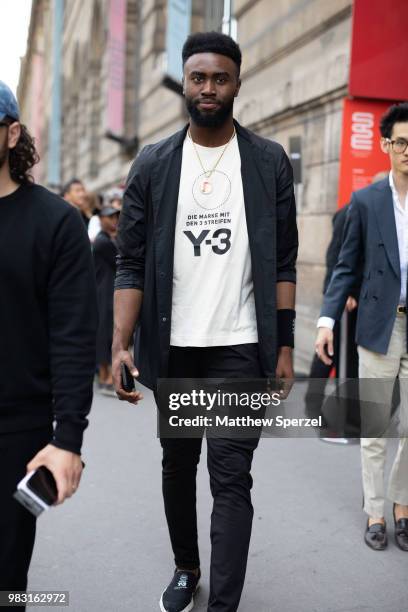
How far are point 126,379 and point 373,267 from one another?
1.49 metres

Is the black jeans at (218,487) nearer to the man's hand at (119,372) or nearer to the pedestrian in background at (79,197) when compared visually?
the man's hand at (119,372)

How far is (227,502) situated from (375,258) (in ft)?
5.11

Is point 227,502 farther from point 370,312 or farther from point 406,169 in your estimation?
point 406,169

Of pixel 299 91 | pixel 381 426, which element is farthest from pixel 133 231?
pixel 299 91

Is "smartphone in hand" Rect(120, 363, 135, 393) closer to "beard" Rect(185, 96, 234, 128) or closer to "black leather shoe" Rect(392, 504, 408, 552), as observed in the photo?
"beard" Rect(185, 96, 234, 128)

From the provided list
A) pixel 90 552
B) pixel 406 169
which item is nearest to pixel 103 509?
pixel 90 552

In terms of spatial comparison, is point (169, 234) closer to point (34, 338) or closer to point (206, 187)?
point (206, 187)

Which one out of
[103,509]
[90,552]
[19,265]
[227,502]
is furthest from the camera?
[103,509]

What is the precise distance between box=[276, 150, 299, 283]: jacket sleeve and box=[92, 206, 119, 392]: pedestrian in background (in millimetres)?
4939

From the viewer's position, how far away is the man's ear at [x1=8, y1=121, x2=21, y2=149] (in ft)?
6.66

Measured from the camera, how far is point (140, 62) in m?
17.8

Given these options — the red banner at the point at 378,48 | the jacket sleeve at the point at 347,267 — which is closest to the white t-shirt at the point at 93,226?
the red banner at the point at 378,48

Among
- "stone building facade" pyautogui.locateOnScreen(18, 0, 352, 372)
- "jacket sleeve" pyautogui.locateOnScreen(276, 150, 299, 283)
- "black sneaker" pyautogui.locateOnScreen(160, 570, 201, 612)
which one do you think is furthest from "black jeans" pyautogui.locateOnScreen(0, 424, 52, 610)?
"stone building facade" pyautogui.locateOnScreen(18, 0, 352, 372)

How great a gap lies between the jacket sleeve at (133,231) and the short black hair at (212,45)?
0.42 meters
